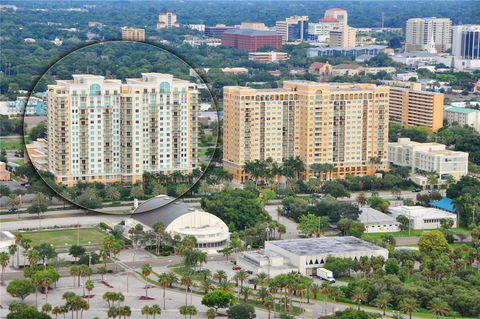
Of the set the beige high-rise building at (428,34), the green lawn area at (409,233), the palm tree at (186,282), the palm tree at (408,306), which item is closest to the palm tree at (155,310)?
the palm tree at (186,282)

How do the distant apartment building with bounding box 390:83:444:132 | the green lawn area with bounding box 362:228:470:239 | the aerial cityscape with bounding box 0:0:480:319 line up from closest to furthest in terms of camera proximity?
the aerial cityscape with bounding box 0:0:480:319 → the green lawn area with bounding box 362:228:470:239 → the distant apartment building with bounding box 390:83:444:132

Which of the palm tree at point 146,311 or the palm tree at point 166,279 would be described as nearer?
the palm tree at point 146,311

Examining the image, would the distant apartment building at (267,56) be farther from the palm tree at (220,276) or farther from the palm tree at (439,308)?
the palm tree at (439,308)

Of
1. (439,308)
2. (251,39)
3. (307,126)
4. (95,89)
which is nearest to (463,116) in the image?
(307,126)

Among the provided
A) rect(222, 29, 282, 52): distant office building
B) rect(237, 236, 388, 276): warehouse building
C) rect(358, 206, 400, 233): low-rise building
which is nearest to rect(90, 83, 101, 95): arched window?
rect(237, 236, 388, 276): warehouse building

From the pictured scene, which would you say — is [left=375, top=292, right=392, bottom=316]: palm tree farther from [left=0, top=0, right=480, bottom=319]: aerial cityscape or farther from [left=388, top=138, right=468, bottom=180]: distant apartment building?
[left=388, top=138, right=468, bottom=180]: distant apartment building

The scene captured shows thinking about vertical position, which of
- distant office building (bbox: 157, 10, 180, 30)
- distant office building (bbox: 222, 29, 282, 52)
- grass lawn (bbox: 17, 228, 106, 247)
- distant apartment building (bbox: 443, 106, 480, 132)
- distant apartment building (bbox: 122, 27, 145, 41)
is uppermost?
distant apartment building (bbox: 122, 27, 145, 41)
